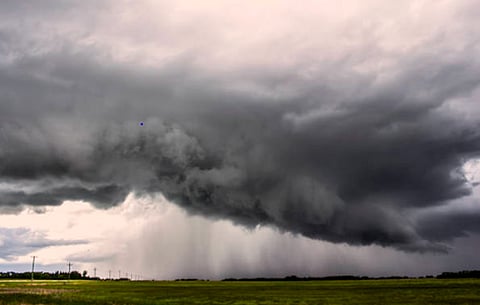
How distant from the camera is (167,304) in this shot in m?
86.0

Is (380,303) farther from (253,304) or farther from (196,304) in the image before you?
(196,304)

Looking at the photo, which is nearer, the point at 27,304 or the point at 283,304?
the point at 27,304

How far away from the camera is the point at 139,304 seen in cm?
8162

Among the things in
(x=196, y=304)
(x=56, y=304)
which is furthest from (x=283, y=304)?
(x=56, y=304)

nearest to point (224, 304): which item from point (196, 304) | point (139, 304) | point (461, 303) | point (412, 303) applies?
point (196, 304)

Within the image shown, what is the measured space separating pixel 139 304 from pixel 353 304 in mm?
41218

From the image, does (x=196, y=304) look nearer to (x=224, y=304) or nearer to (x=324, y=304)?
(x=224, y=304)

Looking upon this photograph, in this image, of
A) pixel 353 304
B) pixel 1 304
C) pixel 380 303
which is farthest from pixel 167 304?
pixel 380 303

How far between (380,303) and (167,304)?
139ft

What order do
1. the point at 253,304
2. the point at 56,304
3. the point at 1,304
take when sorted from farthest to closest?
the point at 253,304 < the point at 56,304 < the point at 1,304

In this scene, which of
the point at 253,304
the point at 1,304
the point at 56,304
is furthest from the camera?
the point at 253,304

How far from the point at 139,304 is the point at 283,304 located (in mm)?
27522

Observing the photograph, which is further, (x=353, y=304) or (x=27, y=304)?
(x=353, y=304)

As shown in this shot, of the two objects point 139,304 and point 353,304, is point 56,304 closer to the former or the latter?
point 139,304
